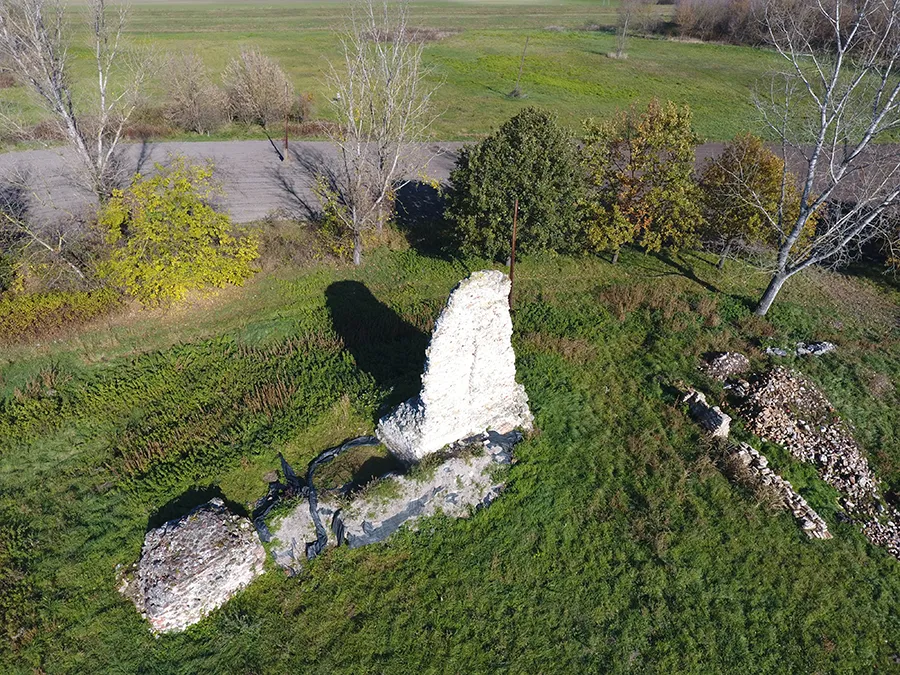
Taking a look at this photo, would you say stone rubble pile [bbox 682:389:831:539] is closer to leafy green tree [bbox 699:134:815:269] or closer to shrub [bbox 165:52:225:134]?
leafy green tree [bbox 699:134:815:269]

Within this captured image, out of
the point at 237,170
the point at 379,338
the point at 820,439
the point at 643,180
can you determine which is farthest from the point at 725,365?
the point at 237,170

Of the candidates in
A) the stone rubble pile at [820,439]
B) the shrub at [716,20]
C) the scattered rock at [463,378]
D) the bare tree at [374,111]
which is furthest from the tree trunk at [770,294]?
the shrub at [716,20]

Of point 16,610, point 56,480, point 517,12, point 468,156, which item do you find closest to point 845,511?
point 468,156

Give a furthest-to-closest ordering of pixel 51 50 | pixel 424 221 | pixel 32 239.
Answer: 1. pixel 424 221
2. pixel 32 239
3. pixel 51 50

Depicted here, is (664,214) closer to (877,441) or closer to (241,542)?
(877,441)

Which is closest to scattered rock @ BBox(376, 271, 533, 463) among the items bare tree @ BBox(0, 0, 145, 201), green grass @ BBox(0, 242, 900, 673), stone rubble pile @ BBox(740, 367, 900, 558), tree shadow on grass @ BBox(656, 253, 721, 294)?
green grass @ BBox(0, 242, 900, 673)

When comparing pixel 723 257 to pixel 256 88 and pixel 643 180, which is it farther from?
pixel 256 88

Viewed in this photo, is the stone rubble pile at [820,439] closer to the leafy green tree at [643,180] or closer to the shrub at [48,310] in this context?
the leafy green tree at [643,180]
